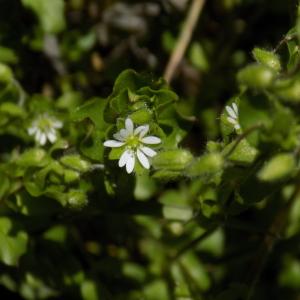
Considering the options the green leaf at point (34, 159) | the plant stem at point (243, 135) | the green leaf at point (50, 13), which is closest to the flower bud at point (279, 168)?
the plant stem at point (243, 135)

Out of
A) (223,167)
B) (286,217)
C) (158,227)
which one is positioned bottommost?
(223,167)

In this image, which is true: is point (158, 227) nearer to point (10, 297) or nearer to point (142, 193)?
point (142, 193)

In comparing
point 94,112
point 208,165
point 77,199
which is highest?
point 94,112

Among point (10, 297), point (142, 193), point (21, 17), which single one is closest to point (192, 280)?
point (142, 193)

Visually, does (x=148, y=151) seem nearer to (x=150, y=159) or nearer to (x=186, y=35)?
(x=150, y=159)

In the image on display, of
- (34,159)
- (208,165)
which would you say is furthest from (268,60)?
(34,159)

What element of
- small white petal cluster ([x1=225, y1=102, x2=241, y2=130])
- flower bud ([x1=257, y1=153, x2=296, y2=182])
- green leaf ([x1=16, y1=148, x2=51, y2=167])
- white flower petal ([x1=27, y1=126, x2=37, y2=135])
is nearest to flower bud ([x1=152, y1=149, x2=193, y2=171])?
small white petal cluster ([x1=225, y1=102, x2=241, y2=130])
